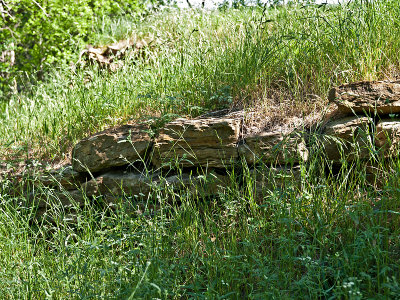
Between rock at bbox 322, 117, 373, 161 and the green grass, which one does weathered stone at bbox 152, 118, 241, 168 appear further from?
rock at bbox 322, 117, 373, 161

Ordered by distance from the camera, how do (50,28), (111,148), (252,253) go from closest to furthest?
(252,253) → (111,148) → (50,28)

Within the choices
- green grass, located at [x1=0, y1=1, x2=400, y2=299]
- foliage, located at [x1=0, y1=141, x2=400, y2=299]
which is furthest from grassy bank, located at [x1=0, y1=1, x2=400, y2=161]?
foliage, located at [x1=0, y1=141, x2=400, y2=299]

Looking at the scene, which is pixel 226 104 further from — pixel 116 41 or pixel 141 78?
pixel 116 41

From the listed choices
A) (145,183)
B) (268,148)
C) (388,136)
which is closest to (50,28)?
(145,183)

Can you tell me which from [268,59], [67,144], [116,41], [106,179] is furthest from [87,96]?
[116,41]

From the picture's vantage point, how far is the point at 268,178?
3.51 m

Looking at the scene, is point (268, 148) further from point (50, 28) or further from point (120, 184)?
point (50, 28)

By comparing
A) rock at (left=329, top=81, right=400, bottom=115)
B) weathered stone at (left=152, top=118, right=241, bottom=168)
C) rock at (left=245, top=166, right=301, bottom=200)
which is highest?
rock at (left=329, top=81, right=400, bottom=115)

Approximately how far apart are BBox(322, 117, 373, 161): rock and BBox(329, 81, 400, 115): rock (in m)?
0.10

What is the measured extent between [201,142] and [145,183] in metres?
0.64

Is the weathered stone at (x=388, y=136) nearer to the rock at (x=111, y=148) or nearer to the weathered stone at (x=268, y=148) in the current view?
the weathered stone at (x=268, y=148)

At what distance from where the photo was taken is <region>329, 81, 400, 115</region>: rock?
3552mm

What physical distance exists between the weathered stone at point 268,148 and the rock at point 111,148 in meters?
0.97

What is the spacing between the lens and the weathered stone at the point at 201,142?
3.86 meters
